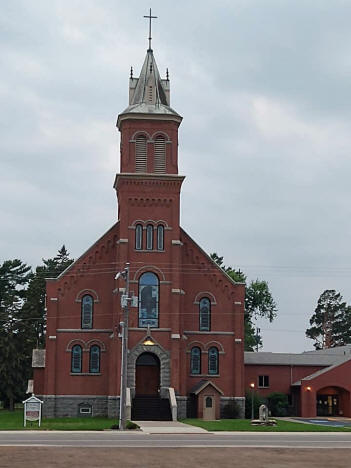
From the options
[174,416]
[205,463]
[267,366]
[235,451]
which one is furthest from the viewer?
[267,366]

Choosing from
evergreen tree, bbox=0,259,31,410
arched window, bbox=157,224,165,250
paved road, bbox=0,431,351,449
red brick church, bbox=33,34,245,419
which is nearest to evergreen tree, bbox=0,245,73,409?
evergreen tree, bbox=0,259,31,410

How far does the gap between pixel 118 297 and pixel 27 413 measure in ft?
41.7

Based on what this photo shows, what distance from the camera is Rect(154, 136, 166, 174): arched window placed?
58469 mm

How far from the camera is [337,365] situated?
2571 inches

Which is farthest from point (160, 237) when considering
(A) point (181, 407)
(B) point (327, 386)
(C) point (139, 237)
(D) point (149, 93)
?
(B) point (327, 386)

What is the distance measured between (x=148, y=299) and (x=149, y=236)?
4.57 meters

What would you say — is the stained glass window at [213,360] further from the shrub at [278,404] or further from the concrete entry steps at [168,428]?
the shrub at [278,404]

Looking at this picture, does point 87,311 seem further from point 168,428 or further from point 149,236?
point 168,428

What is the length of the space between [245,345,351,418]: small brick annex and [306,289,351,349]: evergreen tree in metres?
53.3

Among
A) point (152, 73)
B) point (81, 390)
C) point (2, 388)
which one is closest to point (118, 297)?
point (81, 390)

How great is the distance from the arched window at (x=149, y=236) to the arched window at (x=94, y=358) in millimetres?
8373

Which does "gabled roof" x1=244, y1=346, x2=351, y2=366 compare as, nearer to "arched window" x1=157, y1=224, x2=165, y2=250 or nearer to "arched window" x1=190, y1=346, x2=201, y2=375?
"arched window" x1=190, y1=346, x2=201, y2=375

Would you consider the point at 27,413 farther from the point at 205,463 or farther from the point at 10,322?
the point at 10,322

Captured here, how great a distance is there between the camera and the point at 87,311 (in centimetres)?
5878
